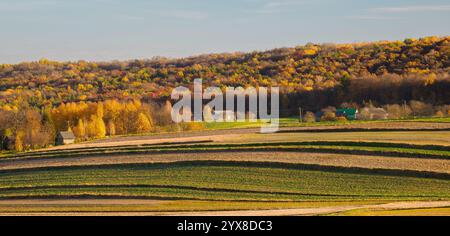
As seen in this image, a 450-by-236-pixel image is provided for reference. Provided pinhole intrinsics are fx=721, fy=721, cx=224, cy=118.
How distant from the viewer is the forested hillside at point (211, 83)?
84500mm

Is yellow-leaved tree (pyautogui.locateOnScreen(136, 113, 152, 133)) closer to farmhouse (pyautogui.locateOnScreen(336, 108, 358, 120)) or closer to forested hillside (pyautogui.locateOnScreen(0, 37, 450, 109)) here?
forested hillside (pyautogui.locateOnScreen(0, 37, 450, 109))

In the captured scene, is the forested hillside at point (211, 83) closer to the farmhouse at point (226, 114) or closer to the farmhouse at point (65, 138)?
the farmhouse at point (65, 138)

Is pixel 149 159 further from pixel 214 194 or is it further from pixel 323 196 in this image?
pixel 323 196

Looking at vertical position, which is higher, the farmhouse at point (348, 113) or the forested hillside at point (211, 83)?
the forested hillside at point (211, 83)

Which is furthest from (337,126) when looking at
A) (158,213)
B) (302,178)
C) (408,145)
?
(158,213)

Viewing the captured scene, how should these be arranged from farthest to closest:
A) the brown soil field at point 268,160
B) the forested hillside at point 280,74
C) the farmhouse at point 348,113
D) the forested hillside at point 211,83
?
the forested hillside at point 280,74 < the forested hillside at point 211,83 < the farmhouse at point 348,113 < the brown soil field at point 268,160

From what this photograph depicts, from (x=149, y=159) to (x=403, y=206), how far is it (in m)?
23.1

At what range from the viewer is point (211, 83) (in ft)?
417

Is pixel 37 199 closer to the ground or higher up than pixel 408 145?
closer to the ground

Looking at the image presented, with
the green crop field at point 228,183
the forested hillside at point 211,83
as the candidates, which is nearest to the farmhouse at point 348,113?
the forested hillside at point 211,83

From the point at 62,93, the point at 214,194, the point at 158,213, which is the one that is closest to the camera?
the point at 158,213

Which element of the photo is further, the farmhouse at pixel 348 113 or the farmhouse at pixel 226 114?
the farmhouse at pixel 226 114

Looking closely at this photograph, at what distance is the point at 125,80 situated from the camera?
150m

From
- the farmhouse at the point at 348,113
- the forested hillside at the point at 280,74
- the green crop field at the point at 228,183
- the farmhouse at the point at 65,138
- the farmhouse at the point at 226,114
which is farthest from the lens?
the forested hillside at the point at 280,74
